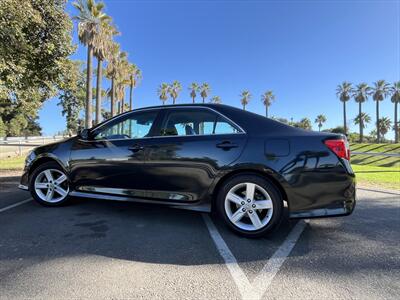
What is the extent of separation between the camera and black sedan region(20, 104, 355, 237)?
3.42m

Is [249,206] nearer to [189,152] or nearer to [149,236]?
[189,152]

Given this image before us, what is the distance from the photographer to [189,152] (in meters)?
3.84

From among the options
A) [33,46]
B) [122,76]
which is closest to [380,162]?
[122,76]

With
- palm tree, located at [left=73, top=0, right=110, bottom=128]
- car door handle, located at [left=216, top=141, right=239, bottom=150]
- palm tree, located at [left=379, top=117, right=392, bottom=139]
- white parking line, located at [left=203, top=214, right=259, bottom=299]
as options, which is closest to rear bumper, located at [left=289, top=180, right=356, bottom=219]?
white parking line, located at [left=203, top=214, right=259, bottom=299]

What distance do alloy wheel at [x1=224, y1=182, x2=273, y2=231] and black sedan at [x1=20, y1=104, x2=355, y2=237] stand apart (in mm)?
12

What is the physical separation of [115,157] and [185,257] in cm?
192

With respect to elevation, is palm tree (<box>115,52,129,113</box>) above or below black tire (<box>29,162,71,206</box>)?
above

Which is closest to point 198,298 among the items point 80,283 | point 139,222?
point 80,283

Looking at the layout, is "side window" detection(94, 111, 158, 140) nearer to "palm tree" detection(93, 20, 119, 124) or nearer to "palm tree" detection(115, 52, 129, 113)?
"palm tree" detection(93, 20, 119, 124)

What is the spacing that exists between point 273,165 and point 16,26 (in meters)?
6.20

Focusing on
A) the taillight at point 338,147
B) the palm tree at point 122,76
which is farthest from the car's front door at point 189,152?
the palm tree at point 122,76

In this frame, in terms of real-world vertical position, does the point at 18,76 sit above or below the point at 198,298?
above

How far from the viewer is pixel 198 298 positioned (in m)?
2.35

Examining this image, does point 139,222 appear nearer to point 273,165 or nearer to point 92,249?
point 92,249
